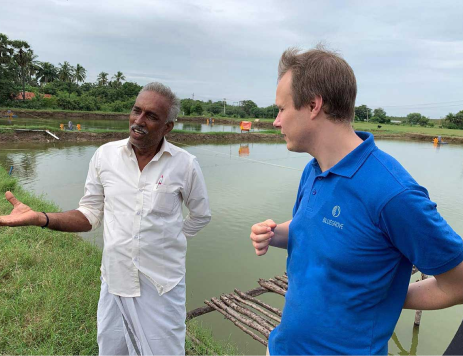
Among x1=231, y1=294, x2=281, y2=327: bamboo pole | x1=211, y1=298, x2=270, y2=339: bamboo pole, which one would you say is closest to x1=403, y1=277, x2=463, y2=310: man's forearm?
x1=211, y1=298, x2=270, y2=339: bamboo pole

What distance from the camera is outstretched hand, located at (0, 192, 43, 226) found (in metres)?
1.52

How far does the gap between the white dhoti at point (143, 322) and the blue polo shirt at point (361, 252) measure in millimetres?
913


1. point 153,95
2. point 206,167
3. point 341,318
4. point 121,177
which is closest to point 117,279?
point 121,177

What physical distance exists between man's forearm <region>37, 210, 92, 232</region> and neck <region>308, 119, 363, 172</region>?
4.59ft

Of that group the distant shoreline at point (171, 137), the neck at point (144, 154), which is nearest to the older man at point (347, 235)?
the neck at point (144, 154)

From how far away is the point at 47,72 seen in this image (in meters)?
47.1

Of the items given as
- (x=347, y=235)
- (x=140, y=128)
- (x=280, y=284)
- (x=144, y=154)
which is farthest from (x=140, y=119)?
(x=280, y=284)

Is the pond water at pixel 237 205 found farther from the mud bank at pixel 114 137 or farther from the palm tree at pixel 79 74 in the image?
the palm tree at pixel 79 74

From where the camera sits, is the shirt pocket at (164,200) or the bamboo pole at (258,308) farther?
the bamboo pole at (258,308)

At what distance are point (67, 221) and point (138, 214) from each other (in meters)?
0.41

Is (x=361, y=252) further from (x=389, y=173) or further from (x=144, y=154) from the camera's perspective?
(x=144, y=154)

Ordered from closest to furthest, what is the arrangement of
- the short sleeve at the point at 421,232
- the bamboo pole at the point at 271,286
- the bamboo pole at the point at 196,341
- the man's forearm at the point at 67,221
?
the short sleeve at the point at 421,232
the man's forearm at the point at 67,221
the bamboo pole at the point at 196,341
the bamboo pole at the point at 271,286

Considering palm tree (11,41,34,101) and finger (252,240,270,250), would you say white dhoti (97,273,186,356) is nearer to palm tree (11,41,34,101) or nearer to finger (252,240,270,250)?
finger (252,240,270,250)

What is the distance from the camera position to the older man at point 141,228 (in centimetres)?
169
